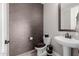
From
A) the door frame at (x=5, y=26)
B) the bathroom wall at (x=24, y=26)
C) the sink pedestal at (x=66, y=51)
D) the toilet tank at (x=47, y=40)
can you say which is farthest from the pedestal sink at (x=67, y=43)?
the door frame at (x=5, y=26)

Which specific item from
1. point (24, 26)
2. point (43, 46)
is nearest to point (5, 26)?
point (24, 26)

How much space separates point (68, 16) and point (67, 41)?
409mm

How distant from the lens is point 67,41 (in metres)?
1.48

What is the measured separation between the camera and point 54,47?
5.20 feet

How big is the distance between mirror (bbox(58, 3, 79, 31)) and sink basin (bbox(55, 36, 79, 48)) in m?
0.16

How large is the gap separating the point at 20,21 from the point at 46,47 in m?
0.62

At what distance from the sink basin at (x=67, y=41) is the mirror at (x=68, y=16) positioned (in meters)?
0.16

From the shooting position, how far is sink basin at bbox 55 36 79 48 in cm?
146

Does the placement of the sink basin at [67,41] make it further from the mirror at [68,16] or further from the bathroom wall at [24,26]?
the bathroom wall at [24,26]

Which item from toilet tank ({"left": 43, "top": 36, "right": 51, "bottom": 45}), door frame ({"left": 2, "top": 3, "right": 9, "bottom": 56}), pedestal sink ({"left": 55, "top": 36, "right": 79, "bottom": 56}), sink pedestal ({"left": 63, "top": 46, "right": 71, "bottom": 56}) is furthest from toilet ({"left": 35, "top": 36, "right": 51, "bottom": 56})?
door frame ({"left": 2, "top": 3, "right": 9, "bottom": 56})

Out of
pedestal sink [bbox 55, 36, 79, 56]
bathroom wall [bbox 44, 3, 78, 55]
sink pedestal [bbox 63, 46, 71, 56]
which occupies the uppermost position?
bathroom wall [bbox 44, 3, 78, 55]

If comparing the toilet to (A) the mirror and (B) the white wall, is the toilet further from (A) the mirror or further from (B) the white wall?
(A) the mirror

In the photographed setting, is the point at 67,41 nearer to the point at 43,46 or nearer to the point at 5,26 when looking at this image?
the point at 43,46

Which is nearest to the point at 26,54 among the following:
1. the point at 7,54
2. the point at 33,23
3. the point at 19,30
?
the point at 7,54
